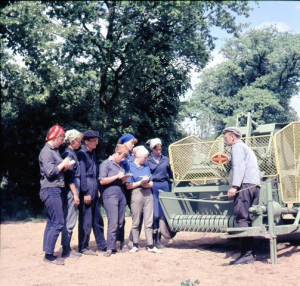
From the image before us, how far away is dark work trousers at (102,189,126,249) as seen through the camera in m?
7.59

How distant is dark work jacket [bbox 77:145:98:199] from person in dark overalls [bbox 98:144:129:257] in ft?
0.42

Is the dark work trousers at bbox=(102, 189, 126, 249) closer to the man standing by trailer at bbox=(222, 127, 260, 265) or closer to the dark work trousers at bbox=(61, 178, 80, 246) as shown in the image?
the dark work trousers at bbox=(61, 178, 80, 246)

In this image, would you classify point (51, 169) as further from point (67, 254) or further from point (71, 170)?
point (67, 254)

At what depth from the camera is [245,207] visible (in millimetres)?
6938

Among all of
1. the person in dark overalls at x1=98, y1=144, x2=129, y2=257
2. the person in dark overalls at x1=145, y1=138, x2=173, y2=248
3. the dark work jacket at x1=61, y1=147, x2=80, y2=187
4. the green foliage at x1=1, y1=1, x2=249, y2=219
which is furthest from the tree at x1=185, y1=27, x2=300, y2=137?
the dark work jacket at x1=61, y1=147, x2=80, y2=187

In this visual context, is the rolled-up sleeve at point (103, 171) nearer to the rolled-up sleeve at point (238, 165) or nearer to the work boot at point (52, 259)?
the work boot at point (52, 259)

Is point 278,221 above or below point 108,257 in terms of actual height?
above

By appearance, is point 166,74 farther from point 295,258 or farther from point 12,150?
point 295,258

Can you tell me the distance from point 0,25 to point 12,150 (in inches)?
244

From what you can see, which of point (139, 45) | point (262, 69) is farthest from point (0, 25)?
point (262, 69)

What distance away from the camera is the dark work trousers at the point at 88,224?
7.62 metres

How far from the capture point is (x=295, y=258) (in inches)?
282

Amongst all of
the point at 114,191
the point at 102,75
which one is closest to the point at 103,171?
the point at 114,191

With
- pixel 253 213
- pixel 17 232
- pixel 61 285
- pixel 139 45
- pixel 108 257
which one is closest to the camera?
pixel 61 285
